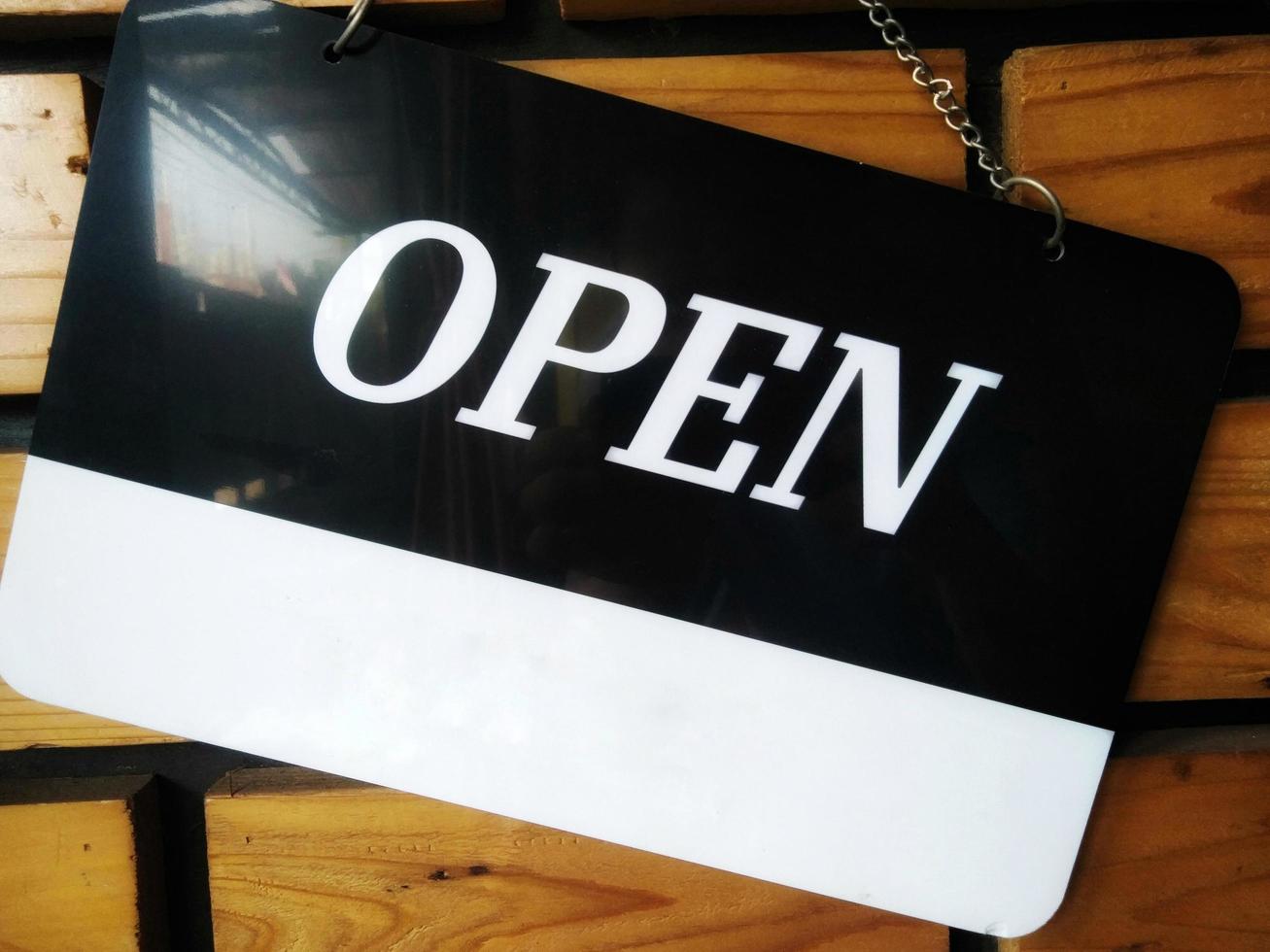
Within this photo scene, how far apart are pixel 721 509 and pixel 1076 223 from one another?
238mm

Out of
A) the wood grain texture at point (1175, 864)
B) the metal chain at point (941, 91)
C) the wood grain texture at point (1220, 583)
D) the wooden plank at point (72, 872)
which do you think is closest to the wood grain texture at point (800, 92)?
the metal chain at point (941, 91)

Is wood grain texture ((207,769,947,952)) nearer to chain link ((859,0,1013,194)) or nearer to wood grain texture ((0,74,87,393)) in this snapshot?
wood grain texture ((0,74,87,393))

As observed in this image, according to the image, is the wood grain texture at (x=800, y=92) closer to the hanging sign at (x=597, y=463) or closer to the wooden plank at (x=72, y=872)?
the hanging sign at (x=597, y=463)

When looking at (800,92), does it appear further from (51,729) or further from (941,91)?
(51,729)

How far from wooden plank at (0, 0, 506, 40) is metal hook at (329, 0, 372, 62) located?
3 centimetres

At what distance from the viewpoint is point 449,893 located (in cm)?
43

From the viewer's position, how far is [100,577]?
1.29 ft

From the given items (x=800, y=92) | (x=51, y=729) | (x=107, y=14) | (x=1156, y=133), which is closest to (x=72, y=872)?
(x=51, y=729)

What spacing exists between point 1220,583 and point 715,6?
43 centimetres

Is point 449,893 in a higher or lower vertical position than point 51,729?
lower

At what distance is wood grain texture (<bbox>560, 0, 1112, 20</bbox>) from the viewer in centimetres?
39

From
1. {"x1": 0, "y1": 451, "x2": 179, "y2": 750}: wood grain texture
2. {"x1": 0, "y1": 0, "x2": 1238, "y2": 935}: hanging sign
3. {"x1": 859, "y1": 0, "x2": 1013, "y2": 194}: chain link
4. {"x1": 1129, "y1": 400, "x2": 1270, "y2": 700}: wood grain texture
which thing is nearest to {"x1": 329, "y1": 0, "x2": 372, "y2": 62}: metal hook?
{"x1": 0, "y1": 0, "x2": 1238, "y2": 935}: hanging sign

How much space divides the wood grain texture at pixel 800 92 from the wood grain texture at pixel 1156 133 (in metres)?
0.06

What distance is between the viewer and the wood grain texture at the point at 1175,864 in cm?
43
